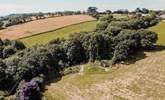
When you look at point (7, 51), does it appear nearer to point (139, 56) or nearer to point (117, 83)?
point (139, 56)

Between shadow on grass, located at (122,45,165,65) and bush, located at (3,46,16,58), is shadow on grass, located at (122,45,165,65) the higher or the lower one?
the higher one

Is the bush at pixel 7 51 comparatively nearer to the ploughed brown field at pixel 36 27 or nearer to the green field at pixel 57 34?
the green field at pixel 57 34

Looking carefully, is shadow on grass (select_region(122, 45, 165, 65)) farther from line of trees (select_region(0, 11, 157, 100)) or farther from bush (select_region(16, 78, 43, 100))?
bush (select_region(16, 78, 43, 100))

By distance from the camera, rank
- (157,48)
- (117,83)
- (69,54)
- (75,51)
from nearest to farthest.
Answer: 1. (117,83)
2. (69,54)
3. (75,51)
4. (157,48)

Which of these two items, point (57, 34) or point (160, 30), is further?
point (57, 34)

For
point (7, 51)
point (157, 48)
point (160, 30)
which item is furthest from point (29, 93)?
point (160, 30)

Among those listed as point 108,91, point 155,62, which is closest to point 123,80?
point 108,91

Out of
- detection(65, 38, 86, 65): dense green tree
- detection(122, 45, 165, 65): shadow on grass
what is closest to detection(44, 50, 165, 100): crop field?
detection(122, 45, 165, 65): shadow on grass
